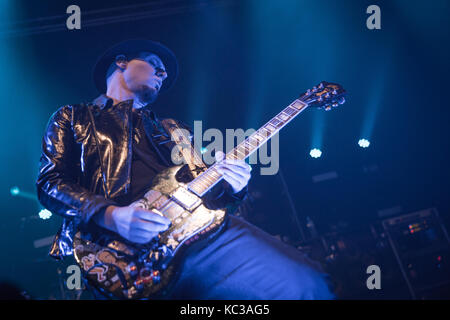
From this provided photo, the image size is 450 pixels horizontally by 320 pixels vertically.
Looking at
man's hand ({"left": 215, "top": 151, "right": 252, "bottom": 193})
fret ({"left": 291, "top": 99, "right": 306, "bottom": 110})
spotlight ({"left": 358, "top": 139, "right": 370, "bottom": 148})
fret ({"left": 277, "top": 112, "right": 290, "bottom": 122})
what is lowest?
man's hand ({"left": 215, "top": 151, "right": 252, "bottom": 193})

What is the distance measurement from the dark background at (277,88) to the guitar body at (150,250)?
3.84 meters

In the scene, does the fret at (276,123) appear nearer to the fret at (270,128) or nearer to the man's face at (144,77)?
the fret at (270,128)

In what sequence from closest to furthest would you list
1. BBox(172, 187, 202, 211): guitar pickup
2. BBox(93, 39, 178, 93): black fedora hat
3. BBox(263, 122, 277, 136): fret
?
BBox(172, 187, 202, 211): guitar pickup < BBox(263, 122, 277, 136): fret < BBox(93, 39, 178, 93): black fedora hat

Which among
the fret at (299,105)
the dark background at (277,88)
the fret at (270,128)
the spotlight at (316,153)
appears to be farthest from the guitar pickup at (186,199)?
the spotlight at (316,153)

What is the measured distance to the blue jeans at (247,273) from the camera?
6.06 feet

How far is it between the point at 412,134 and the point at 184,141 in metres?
6.21

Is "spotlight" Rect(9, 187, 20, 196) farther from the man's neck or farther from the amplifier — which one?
the amplifier

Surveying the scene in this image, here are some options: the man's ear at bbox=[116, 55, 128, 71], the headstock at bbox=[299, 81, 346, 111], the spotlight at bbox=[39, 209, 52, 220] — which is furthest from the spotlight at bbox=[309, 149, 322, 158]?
the spotlight at bbox=[39, 209, 52, 220]

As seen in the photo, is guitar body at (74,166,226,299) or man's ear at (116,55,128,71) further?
man's ear at (116,55,128,71)

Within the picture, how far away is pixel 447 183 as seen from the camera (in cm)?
653

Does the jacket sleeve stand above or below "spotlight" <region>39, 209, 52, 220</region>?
above

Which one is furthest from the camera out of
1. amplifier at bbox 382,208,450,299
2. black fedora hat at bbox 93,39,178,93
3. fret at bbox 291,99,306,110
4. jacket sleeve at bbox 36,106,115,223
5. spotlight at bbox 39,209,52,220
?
spotlight at bbox 39,209,52,220

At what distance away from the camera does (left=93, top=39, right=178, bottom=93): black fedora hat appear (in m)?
→ 3.21

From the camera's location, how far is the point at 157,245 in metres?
1.89
